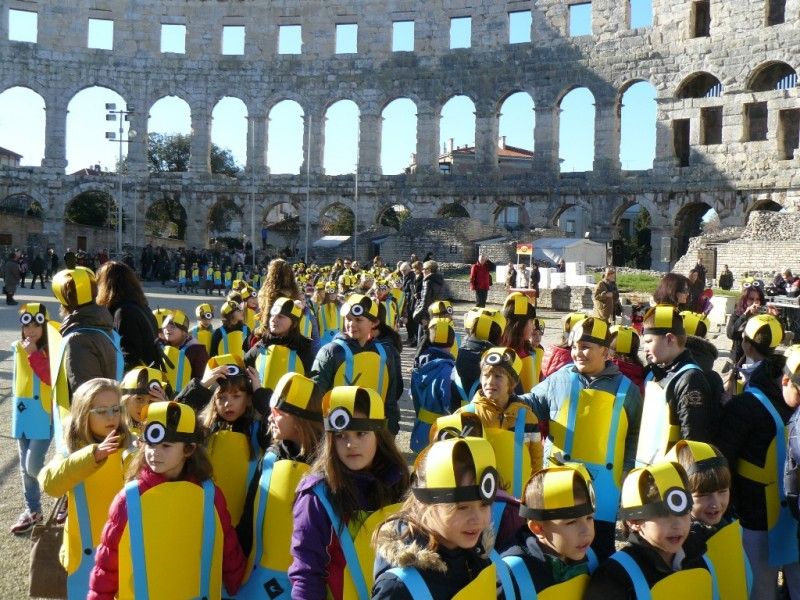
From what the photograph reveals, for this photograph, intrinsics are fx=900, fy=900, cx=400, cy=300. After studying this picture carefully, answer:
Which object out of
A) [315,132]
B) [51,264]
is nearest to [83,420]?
[51,264]

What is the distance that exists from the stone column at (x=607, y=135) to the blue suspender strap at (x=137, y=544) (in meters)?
38.4

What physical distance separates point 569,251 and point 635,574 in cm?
3051

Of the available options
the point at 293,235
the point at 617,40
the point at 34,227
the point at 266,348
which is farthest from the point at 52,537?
the point at 293,235

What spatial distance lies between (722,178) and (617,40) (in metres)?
8.04

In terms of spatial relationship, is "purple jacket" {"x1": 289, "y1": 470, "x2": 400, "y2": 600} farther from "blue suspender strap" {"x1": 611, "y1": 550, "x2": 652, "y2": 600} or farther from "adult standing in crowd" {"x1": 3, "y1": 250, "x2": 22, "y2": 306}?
"adult standing in crowd" {"x1": 3, "y1": 250, "x2": 22, "y2": 306}

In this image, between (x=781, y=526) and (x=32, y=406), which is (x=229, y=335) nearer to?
(x=32, y=406)

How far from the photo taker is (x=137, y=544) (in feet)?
11.6

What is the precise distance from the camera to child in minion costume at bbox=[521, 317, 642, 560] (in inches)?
189

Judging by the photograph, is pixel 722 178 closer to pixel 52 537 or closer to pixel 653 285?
pixel 653 285

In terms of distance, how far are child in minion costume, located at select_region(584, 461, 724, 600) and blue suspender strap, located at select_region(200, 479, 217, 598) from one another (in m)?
1.56

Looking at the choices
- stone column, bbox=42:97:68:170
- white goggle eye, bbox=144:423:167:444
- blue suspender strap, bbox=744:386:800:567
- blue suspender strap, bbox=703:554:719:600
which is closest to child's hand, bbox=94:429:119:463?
white goggle eye, bbox=144:423:167:444

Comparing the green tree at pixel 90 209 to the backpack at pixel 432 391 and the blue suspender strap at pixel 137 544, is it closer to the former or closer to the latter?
the backpack at pixel 432 391

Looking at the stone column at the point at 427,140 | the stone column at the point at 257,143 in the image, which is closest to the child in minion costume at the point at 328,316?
the stone column at the point at 427,140

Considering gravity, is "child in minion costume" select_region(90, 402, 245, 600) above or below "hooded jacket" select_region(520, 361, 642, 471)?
below
